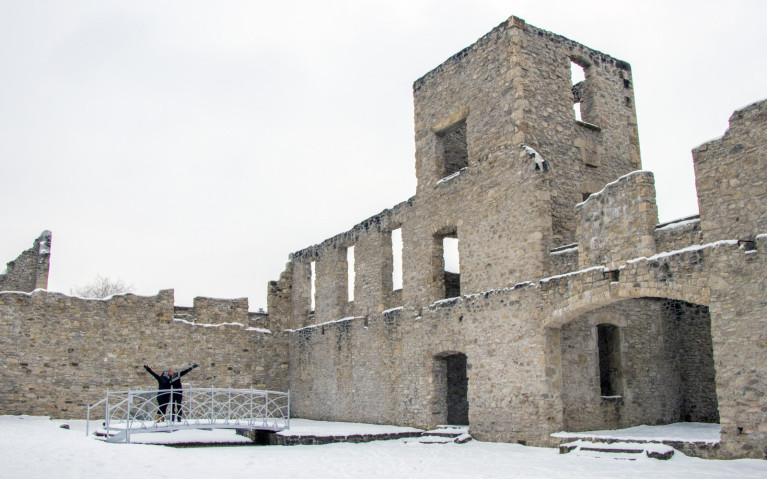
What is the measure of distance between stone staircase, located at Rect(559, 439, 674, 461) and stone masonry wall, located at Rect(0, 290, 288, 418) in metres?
11.2

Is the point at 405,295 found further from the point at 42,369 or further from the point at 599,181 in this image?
the point at 42,369

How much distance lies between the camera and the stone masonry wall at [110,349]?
643 inches

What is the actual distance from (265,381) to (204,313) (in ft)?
8.60

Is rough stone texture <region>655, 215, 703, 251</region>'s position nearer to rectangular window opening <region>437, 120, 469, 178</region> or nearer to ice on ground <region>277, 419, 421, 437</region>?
rectangular window opening <region>437, 120, 469, 178</region>

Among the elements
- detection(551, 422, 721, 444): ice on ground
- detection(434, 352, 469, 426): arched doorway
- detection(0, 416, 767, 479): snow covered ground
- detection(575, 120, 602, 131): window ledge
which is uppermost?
detection(575, 120, 602, 131): window ledge

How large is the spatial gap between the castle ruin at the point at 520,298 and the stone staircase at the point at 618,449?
0.76 m

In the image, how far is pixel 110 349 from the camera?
688 inches

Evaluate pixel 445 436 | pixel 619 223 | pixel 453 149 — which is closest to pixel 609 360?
pixel 445 436

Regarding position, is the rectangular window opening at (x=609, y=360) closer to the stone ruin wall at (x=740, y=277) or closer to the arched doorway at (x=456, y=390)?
the arched doorway at (x=456, y=390)

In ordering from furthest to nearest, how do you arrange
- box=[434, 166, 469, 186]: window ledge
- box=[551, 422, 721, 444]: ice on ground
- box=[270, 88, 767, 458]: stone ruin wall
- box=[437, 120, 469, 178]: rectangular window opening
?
box=[437, 120, 469, 178]: rectangular window opening → box=[434, 166, 469, 186]: window ledge → box=[551, 422, 721, 444]: ice on ground → box=[270, 88, 767, 458]: stone ruin wall

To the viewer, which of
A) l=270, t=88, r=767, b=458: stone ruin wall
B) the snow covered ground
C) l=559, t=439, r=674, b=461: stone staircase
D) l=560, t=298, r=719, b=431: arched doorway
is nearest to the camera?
the snow covered ground

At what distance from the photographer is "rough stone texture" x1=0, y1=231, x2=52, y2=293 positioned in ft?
67.4

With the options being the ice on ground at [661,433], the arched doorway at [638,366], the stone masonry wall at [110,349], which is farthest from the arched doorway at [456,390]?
the stone masonry wall at [110,349]

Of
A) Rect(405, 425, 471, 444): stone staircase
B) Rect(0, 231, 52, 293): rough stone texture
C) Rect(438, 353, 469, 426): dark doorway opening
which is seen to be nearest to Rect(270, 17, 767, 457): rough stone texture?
Rect(438, 353, 469, 426): dark doorway opening
